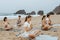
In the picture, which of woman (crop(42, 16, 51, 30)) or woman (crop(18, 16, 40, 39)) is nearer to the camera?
woman (crop(18, 16, 40, 39))

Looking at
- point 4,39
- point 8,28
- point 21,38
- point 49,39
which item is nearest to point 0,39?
point 4,39

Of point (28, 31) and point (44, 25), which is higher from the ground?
point (28, 31)

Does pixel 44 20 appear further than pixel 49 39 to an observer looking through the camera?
Yes

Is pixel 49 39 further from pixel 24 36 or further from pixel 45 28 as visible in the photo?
pixel 45 28

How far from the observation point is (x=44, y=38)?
22.5ft

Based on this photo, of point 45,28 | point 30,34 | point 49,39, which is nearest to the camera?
point 30,34

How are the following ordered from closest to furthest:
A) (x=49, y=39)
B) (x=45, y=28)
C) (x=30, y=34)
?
(x=30, y=34) < (x=49, y=39) < (x=45, y=28)

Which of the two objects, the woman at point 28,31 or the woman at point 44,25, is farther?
the woman at point 44,25

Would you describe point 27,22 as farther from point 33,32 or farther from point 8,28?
point 8,28

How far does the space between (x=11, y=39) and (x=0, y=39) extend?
1.20 feet

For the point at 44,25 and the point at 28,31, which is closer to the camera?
the point at 28,31

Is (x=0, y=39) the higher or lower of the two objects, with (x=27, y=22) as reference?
lower

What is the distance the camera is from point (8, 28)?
9734mm

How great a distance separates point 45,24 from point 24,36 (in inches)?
125
